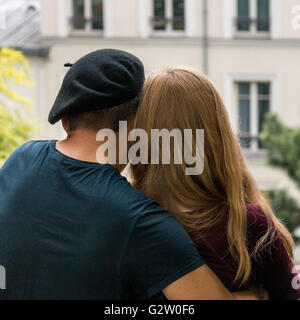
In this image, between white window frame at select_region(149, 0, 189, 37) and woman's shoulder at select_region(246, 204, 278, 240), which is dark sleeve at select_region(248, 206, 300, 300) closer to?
woman's shoulder at select_region(246, 204, 278, 240)

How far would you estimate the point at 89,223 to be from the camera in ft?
3.20

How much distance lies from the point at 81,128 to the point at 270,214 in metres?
0.38

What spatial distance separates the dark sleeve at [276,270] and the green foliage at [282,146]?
6203mm

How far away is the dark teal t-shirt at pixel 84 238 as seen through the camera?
3.18ft

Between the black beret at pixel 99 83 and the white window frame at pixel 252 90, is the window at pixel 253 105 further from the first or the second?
the black beret at pixel 99 83

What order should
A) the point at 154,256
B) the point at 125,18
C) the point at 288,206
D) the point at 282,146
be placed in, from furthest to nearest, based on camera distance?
the point at 125,18, the point at 288,206, the point at 282,146, the point at 154,256

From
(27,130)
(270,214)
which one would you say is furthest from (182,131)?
(27,130)

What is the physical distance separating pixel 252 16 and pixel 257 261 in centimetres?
858

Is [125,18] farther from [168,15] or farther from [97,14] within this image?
[168,15]

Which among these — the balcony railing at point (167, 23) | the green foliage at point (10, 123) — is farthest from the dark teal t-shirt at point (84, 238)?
the balcony railing at point (167, 23)

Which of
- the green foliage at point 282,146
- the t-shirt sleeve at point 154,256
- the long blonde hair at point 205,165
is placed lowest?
the green foliage at point 282,146

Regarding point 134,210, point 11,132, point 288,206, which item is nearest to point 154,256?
point 134,210

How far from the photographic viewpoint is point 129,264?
38.3 inches

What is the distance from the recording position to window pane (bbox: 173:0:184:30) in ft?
29.8
